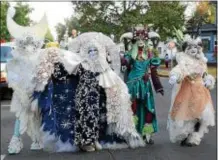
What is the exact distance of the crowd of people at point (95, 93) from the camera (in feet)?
26.0

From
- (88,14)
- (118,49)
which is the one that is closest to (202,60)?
(118,49)

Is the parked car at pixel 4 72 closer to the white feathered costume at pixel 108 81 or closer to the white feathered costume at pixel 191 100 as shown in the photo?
the white feathered costume at pixel 108 81

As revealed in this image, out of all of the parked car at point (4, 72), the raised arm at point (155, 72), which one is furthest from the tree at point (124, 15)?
the raised arm at point (155, 72)

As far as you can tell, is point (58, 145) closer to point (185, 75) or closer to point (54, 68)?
point (54, 68)

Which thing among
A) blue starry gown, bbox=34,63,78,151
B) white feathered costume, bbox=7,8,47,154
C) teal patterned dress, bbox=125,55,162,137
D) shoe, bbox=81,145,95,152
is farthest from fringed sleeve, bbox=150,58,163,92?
white feathered costume, bbox=7,8,47,154

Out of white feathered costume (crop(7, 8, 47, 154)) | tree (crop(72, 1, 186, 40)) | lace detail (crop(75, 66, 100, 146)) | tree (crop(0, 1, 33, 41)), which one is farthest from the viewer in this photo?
tree (crop(0, 1, 33, 41))

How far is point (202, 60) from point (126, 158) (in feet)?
6.69

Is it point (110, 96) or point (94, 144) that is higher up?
point (110, 96)

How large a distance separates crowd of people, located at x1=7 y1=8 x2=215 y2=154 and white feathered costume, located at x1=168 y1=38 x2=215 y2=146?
0.05 feet

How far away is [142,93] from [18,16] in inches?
1173

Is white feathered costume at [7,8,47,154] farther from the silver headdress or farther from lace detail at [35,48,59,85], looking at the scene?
the silver headdress

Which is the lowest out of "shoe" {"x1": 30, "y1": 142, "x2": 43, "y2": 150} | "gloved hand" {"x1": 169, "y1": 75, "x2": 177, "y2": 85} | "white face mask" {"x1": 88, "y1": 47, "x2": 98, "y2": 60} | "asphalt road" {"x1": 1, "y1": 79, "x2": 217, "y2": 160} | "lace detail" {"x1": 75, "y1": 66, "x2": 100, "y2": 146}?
"asphalt road" {"x1": 1, "y1": 79, "x2": 217, "y2": 160}

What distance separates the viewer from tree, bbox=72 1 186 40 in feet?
104

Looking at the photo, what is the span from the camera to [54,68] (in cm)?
788
